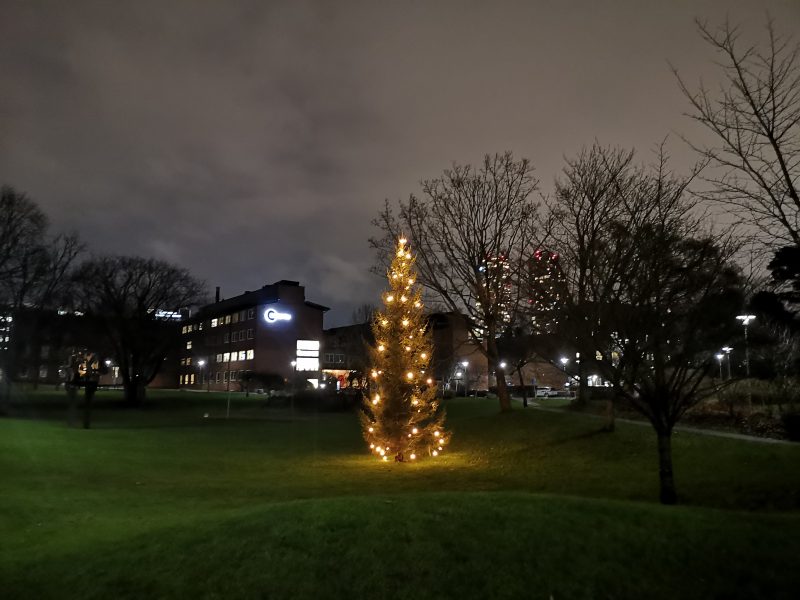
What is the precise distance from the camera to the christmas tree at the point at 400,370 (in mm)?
19922

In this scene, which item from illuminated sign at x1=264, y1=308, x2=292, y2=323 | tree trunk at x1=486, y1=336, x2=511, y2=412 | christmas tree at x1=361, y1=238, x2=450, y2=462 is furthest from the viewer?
illuminated sign at x1=264, y1=308, x2=292, y2=323

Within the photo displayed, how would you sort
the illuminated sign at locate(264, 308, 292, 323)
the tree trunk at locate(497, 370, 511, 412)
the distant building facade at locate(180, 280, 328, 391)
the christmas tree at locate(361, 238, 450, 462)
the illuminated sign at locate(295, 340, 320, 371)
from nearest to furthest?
the christmas tree at locate(361, 238, 450, 462)
the tree trunk at locate(497, 370, 511, 412)
the distant building facade at locate(180, 280, 328, 391)
the illuminated sign at locate(264, 308, 292, 323)
the illuminated sign at locate(295, 340, 320, 371)

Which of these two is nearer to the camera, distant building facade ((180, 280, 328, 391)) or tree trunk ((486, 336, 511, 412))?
tree trunk ((486, 336, 511, 412))

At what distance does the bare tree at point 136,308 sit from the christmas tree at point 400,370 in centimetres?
4382

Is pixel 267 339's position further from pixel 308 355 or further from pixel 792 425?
pixel 792 425

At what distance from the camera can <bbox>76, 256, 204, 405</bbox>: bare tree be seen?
5750cm

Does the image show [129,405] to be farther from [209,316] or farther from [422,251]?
[209,316]

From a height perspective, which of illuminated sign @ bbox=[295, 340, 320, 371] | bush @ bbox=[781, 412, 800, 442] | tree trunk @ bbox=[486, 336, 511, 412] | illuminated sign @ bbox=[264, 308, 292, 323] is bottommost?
bush @ bbox=[781, 412, 800, 442]

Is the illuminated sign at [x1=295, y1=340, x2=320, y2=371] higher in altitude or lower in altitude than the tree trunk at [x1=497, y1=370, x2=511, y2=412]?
higher

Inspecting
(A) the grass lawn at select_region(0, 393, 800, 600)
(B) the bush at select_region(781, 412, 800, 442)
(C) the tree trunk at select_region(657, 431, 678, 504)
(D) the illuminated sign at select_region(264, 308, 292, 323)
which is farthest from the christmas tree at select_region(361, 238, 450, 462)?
(D) the illuminated sign at select_region(264, 308, 292, 323)

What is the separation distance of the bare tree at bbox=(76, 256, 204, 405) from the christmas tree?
144 ft

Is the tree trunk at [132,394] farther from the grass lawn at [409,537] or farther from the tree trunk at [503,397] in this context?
the grass lawn at [409,537]

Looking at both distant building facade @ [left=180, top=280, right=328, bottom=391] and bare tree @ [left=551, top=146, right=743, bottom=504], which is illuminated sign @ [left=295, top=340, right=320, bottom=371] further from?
bare tree @ [left=551, top=146, right=743, bottom=504]

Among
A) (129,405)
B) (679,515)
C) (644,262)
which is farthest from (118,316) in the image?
(679,515)
